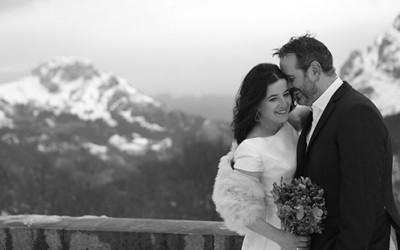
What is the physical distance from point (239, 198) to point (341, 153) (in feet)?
2.03

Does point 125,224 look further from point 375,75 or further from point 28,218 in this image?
point 375,75

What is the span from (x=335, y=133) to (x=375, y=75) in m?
199

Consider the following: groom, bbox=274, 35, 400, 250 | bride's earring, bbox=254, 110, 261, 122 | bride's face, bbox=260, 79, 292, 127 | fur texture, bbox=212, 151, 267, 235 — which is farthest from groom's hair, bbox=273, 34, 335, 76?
fur texture, bbox=212, 151, 267, 235

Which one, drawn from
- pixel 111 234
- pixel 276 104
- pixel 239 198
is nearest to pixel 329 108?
pixel 276 104

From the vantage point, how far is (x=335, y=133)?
8.10 feet

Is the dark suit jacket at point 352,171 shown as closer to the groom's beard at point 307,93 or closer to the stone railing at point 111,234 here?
the groom's beard at point 307,93

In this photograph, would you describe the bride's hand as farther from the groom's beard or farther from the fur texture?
the groom's beard

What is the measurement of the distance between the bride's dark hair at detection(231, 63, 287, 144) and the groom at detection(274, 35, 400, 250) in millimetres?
102

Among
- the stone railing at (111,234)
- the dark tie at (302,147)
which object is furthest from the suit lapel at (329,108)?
the stone railing at (111,234)

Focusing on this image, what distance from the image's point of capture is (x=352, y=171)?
237cm

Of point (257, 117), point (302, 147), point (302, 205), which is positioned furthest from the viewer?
point (257, 117)

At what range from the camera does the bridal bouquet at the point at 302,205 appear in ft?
8.12

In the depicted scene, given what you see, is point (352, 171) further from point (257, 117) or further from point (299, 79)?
point (257, 117)

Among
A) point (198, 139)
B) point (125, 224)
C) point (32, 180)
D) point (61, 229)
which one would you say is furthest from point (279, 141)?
point (32, 180)
